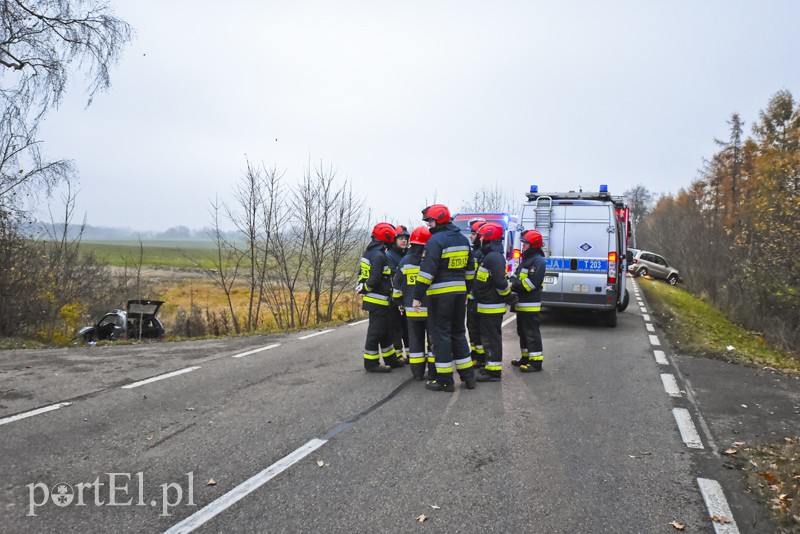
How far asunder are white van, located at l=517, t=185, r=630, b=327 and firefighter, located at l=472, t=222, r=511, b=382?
5.15m

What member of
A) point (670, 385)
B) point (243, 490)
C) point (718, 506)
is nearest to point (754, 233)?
point (670, 385)

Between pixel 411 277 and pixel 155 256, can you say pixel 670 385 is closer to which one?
pixel 411 277

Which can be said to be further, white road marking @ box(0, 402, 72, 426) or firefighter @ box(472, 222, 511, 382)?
firefighter @ box(472, 222, 511, 382)

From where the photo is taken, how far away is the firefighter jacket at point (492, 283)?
7320mm

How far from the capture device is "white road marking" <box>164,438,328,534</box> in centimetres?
328

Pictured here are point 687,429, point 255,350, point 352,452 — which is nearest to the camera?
point 352,452

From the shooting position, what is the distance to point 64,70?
12.3 m

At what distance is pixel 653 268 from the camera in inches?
1411

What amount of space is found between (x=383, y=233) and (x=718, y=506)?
5.21 meters

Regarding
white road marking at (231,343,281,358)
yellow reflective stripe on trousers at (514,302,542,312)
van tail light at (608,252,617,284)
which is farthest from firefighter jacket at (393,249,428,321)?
van tail light at (608,252,617,284)

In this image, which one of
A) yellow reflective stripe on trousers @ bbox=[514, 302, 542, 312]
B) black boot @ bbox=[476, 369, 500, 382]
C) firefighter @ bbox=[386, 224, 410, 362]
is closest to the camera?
black boot @ bbox=[476, 369, 500, 382]

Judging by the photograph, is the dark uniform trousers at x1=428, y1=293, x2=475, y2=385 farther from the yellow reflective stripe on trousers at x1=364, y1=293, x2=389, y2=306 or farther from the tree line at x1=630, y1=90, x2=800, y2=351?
the tree line at x1=630, y1=90, x2=800, y2=351

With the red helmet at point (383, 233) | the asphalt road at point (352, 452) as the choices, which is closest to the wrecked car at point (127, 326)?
the asphalt road at point (352, 452)

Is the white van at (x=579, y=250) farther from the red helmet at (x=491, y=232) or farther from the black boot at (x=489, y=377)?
the black boot at (x=489, y=377)
